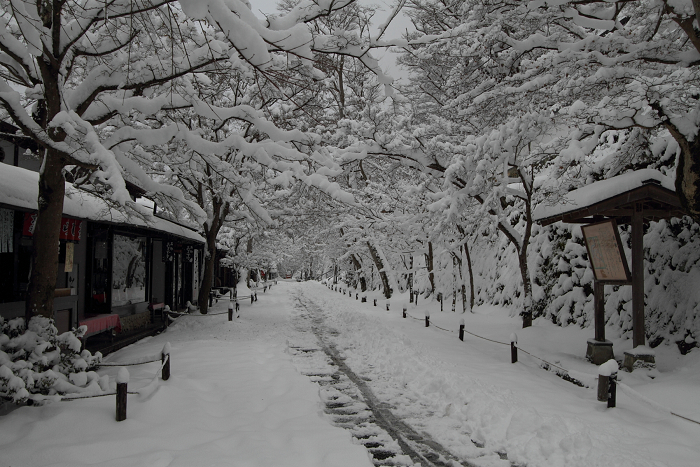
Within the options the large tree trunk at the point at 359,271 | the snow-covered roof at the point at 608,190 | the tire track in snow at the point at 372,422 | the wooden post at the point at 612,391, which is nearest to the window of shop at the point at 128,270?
the tire track in snow at the point at 372,422

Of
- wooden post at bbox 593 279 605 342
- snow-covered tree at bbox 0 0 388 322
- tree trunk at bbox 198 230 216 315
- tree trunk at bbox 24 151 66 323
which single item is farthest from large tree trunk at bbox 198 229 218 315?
wooden post at bbox 593 279 605 342

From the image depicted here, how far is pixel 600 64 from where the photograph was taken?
289 inches

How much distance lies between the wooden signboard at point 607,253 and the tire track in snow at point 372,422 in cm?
575

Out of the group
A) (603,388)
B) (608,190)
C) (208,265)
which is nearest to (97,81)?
(603,388)

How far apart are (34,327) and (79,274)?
20.5ft

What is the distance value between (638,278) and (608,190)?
6.24 feet

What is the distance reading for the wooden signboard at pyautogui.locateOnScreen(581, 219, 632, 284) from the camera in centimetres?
844

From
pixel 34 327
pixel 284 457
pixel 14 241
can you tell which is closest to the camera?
pixel 284 457

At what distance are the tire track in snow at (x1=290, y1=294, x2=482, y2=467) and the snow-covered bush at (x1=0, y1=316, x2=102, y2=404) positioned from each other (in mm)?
3659

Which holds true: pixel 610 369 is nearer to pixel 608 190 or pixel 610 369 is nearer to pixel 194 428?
pixel 608 190

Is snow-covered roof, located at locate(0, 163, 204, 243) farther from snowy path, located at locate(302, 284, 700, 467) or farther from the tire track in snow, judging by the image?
snowy path, located at locate(302, 284, 700, 467)

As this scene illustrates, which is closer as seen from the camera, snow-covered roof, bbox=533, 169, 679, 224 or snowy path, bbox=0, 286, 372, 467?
snowy path, bbox=0, 286, 372, 467

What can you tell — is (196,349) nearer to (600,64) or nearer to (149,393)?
(149,393)

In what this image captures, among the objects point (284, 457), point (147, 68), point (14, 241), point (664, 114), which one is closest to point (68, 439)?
point (284, 457)
